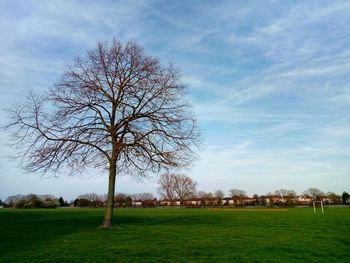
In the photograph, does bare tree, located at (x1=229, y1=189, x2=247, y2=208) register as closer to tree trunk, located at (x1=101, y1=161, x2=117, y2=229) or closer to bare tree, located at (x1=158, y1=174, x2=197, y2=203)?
bare tree, located at (x1=158, y1=174, x2=197, y2=203)

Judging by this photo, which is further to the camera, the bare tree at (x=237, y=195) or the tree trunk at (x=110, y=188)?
the bare tree at (x=237, y=195)

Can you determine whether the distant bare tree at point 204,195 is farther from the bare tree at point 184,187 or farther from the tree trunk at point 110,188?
the tree trunk at point 110,188

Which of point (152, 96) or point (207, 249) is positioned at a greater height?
point (152, 96)

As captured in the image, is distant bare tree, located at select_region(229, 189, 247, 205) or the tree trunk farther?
distant bare tree, located at select_region(229, 189, 247, 205)

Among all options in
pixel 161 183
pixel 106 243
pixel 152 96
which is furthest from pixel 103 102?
pixel 161 183

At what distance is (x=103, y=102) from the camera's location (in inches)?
840

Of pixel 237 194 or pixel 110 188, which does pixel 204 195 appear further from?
pixel 110 188

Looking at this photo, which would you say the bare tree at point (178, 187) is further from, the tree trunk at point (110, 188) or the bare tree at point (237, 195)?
the tree trunk at point (110, 188)

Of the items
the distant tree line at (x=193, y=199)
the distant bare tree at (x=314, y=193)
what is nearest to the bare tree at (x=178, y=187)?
the distant tree line at (x=193, y=199)

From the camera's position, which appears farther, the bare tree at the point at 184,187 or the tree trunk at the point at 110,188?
the bare tree at the point at 184,187

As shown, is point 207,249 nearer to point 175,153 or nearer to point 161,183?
point 175,153

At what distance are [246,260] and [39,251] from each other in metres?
6.65

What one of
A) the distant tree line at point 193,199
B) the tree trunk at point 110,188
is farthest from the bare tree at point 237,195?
the tree trunk at point 110,188

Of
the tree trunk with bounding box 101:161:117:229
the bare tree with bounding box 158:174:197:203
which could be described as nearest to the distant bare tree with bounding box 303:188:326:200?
the bare tree with bounding box 158:174:197:203
